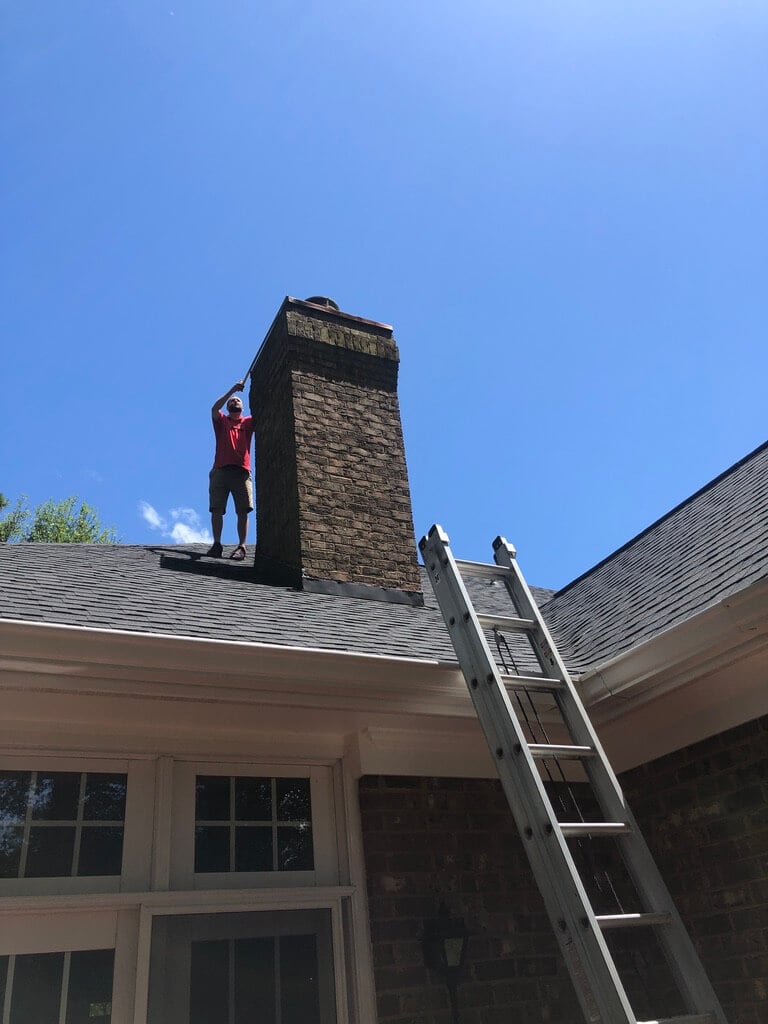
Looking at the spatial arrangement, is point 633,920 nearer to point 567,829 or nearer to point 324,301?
point 567,829

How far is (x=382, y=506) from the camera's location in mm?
5867

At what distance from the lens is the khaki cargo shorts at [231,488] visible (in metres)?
6.52

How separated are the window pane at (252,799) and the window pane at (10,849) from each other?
0.86 metres

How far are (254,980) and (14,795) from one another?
1.19 meters

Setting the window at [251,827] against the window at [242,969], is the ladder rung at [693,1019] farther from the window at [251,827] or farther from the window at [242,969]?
the window at [251,827]

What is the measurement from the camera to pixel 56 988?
9.39 feet

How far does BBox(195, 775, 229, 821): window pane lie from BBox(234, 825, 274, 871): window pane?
10 cm

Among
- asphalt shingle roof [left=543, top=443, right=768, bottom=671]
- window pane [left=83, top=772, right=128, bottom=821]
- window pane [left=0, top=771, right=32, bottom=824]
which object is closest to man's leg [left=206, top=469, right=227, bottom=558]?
asphalt shingle roof [left=543, top=443, right=768, bottom=671]

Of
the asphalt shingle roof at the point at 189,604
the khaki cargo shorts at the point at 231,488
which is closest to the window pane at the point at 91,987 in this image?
the asphalt shingle roof at the point at 189,604

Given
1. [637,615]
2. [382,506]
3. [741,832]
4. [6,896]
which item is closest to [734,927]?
[741,832]

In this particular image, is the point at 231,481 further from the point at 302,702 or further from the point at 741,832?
the point at 741,832

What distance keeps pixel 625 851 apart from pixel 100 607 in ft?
8.03

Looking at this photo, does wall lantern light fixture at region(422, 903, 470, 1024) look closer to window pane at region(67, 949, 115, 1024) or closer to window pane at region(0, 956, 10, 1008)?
window pane at region(67, 949, 115, 1024)

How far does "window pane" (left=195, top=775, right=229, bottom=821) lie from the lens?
11.2 feet
